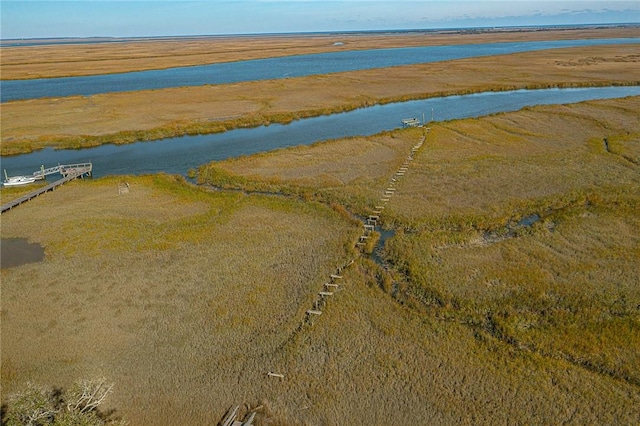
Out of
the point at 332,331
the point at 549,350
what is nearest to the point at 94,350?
the point at 332,331

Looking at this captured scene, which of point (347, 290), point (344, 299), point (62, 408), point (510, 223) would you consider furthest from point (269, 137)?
point (62, 408)

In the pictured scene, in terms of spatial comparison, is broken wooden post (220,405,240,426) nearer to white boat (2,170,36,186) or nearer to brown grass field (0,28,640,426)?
brown grass field (0,28,640,426)

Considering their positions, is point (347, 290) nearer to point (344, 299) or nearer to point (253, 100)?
point (344, 299)

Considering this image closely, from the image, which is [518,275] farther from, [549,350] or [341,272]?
[341,272]

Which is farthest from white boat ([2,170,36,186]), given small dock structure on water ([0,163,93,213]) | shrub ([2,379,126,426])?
shrub ([2,379,126,426])

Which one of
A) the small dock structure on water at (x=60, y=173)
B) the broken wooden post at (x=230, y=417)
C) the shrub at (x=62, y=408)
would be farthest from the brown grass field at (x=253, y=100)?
the broken wooden post at (x=230, y=417)
